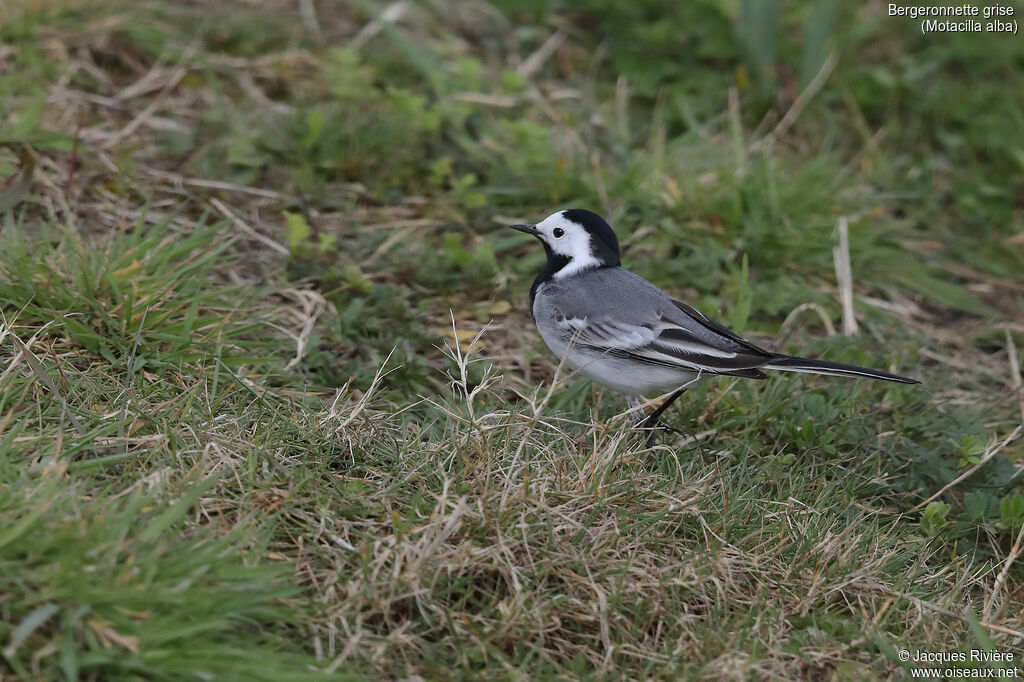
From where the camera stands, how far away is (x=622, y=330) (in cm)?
430

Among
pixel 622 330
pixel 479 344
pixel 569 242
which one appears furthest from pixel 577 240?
pixel 479 344

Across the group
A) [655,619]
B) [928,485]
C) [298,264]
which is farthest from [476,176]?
[655,619]

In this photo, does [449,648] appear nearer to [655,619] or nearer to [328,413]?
[655,619]

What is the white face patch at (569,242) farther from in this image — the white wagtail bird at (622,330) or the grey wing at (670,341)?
the grey wing at (670,341)

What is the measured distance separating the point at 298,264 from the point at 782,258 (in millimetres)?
2572

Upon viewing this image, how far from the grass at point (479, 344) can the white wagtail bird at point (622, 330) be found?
0.26 meters

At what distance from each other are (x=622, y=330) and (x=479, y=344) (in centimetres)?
87

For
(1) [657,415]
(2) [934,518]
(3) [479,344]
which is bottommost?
(2) [934,518]

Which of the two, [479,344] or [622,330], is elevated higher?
[622,330]

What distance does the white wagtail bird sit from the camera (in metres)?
4.03

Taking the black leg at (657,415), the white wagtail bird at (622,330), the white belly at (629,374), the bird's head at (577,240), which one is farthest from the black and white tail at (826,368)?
the bird's head at (577,240)

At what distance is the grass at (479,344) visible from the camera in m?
2.93

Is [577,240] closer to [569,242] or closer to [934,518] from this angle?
[569,242]

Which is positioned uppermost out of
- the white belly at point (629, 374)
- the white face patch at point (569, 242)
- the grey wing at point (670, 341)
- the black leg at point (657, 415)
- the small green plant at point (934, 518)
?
the white face patch at point (569, 242)
